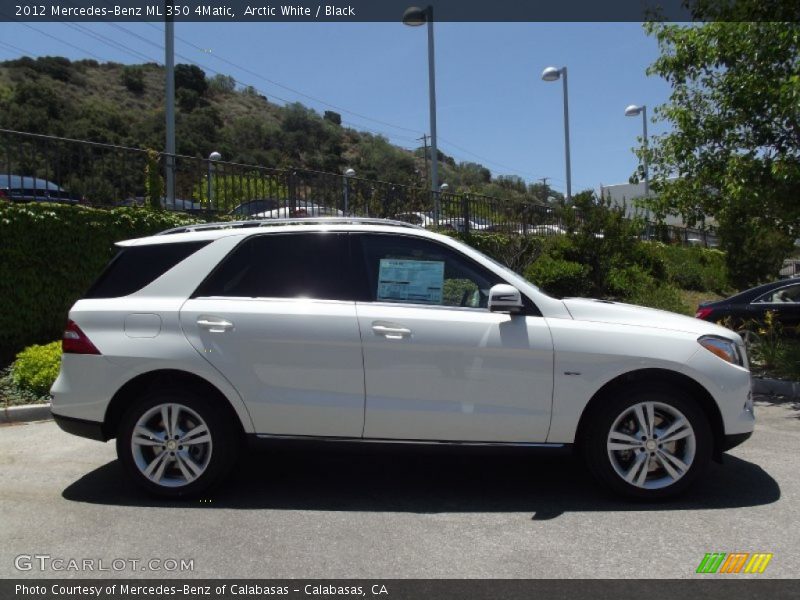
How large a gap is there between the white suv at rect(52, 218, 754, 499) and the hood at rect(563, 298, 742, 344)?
1 centimetres

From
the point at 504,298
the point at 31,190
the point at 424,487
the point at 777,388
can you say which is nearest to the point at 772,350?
the point at 777,388

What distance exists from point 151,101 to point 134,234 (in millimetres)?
66252

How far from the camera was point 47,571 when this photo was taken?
377 cm

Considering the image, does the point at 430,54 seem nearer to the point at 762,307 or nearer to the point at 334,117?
the point at 762,307

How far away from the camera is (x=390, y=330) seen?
4645mm

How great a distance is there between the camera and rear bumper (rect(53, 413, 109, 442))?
4789mm

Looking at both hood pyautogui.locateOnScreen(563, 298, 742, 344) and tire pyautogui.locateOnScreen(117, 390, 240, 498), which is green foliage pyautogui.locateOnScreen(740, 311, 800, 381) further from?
tire pyautogui.locateOnScreen(117, 390, 240, 498)

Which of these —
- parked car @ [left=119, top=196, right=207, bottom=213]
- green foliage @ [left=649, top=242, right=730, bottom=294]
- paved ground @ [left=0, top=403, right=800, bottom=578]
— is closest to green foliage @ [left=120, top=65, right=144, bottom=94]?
green foliage @ [left=649, top=242, right=730, bottom=294]

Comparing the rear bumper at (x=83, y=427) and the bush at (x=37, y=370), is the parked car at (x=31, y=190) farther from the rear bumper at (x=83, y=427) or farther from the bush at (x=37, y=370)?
the rear bumper at (x=83, y=427)

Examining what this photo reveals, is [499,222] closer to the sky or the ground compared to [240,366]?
closer to the sky

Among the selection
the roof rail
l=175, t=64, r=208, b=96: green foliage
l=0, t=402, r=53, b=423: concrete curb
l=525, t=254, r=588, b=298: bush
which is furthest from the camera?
l=175, t=64, r=208, b=96: green foliage

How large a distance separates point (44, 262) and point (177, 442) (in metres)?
5.10
